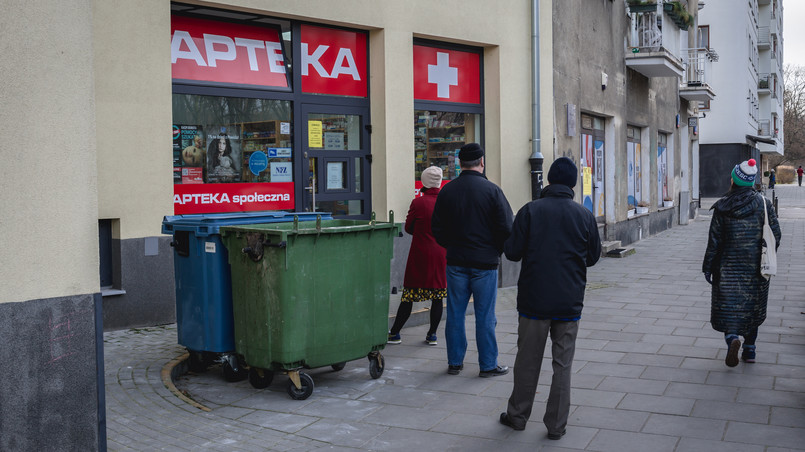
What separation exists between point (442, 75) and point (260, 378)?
6738 mm

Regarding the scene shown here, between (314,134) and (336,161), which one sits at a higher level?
(314,134)

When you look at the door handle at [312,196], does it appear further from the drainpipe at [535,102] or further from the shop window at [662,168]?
the shop window at [662,168]

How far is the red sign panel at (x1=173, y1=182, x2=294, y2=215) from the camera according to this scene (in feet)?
28.9

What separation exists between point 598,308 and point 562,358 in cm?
511

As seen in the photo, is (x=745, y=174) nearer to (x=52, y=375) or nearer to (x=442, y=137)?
(x=52, y=375)

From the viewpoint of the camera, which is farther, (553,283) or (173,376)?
(173,376)

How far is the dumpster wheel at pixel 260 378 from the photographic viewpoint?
631cm

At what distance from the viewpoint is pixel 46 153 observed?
4.26 m

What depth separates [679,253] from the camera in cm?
1670

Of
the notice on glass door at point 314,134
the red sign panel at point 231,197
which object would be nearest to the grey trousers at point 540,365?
the red sign panel at point 231,197

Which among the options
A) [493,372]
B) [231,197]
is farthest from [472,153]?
[231,197]

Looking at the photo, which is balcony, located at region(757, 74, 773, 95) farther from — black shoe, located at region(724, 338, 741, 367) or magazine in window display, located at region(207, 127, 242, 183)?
black shoe, located at region(724, 338, 741, 367)

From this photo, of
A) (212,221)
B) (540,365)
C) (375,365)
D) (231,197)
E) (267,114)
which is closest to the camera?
(540,365)

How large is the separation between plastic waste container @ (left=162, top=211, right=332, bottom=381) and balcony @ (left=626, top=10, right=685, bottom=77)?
14218 mm
